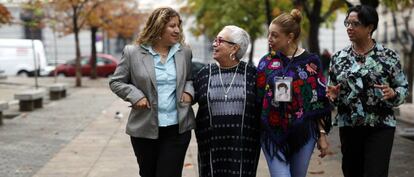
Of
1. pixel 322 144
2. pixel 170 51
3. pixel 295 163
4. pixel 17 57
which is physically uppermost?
pixel 170 51

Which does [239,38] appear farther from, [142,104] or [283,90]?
[142,104]

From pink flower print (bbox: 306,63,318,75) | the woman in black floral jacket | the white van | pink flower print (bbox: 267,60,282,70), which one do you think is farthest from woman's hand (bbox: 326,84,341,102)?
the white van

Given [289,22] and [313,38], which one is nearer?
[289,22]

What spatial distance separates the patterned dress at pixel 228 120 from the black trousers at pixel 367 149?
0.67m

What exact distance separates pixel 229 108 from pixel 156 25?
0.75 meters

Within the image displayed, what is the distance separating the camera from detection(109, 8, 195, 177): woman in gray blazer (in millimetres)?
4469

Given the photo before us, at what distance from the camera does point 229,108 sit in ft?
14.5

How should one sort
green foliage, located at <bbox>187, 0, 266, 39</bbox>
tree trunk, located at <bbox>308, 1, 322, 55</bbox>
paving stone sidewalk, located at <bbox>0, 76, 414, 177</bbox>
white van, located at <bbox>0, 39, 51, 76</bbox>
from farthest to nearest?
white van, located at <bbox>0, 39, 51, 76</bbox>
green foliage, located at <bbox>187, 0, 266, 39</bbox>
tree trunk, located at <bbox>308, 1, 322, 55</bbox>
paving stone sidewalk, located at <bbox>0, 76, 414, 177</bbox>

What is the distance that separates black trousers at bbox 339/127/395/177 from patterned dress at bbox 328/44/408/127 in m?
0.07

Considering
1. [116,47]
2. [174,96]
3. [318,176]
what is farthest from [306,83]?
[116,47]

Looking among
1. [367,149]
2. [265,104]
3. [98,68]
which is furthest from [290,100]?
[98,68]

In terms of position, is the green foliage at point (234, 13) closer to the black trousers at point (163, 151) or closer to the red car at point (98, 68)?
the red car at point (98, 68)

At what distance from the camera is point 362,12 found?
4.53 metres

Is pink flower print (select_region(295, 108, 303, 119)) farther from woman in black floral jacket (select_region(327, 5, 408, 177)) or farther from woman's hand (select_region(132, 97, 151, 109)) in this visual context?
woman's hand (select_region(132, 97, 151, 109))
